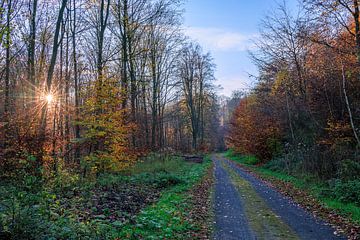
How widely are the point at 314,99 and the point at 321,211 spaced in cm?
975

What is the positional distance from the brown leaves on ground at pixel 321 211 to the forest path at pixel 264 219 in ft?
0.81

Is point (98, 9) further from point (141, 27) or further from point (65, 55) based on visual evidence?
point (65, 55)

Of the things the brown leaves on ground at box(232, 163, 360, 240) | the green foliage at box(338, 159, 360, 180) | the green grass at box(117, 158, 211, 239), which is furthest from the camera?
the green foliage at box(338, 159, 360, 180)

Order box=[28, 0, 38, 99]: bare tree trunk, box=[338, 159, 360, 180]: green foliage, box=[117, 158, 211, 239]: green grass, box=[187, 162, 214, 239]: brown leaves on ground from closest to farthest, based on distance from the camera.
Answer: box=[117, 158, 211, 239]: green grass, box=[187, 162, 214, 239]: brown leaves on ground, box=[338, 159, 360, 180]: green foliage, box=[28, 0, 38, 99]: bare tree trunk

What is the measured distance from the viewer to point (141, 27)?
2203cm

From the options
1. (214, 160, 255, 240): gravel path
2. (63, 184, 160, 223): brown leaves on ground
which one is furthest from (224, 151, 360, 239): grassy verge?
(63, 184, 160, 223): brown leaves on ground

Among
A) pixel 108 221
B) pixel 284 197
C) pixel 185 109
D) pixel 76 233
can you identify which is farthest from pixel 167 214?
pixel 185 109

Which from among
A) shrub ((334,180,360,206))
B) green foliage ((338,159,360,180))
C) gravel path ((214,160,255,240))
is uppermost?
green foliage ((338,159,360,180))

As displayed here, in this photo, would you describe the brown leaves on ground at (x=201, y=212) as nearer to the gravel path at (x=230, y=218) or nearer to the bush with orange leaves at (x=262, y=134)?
the gravel path at (x=230, y=218)

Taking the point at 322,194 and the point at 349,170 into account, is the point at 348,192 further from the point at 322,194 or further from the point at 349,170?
the point at 349,170

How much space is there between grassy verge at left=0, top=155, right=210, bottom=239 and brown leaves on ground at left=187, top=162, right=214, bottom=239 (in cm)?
31

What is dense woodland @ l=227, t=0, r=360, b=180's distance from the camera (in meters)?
12.4

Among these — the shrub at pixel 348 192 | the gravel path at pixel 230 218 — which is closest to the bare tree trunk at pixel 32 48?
the gravel path at pixel 230 218

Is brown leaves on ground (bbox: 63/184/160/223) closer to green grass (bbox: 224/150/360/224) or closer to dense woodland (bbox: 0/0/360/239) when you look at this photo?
dense woodland (bbox: 0/0/360/239)
